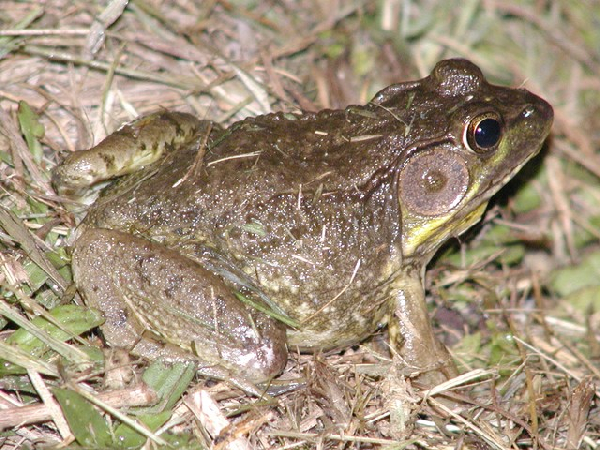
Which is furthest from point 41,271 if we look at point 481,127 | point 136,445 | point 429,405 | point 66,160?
point 481,127

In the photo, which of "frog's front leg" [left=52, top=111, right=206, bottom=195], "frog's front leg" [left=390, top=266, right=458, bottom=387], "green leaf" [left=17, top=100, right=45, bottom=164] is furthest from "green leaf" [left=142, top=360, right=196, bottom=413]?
"green leaf" [left=17, top=100, right=45, bottom=164]

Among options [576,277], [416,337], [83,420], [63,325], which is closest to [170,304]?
[63,325]

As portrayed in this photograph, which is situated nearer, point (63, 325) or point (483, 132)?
point (63, 325)

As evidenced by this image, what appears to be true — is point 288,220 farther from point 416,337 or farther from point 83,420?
point 83,420

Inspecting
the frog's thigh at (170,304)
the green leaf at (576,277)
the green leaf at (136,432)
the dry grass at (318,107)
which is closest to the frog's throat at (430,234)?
the dry grass at (318,107)

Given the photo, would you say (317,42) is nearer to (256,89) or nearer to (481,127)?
(256,89)

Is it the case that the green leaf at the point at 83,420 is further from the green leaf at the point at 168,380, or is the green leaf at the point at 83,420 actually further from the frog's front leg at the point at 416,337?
the frog's front leg at the point at 416,337
